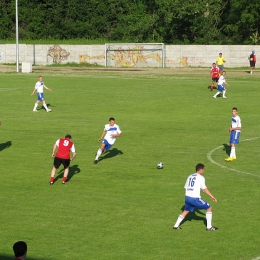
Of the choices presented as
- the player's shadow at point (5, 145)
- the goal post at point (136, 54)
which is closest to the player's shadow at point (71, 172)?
the player's shadow at point (5, 145)

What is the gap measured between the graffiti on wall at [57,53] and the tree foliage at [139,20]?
11.4m

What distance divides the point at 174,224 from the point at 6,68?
6073cm

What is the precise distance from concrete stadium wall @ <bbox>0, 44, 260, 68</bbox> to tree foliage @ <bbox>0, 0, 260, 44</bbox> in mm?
8745

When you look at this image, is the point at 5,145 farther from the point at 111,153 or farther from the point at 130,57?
the point at 130,57

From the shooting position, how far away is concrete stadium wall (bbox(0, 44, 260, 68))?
243 feet

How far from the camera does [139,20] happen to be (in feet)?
295

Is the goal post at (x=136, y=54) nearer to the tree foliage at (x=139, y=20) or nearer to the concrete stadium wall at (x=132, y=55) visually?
the concrete stadium wall at (x=132, y=55)

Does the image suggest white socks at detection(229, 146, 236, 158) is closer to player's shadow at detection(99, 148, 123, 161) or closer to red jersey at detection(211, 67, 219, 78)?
player's shadow at detection(99, 148, 123, 161)

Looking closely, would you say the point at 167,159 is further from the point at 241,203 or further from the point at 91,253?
the point at 91,253

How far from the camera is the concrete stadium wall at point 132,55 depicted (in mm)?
74062

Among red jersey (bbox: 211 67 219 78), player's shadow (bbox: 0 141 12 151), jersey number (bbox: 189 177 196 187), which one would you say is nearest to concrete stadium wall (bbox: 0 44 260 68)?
red jersey (bbox: 211 67 219 78)

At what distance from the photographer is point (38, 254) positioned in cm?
1577

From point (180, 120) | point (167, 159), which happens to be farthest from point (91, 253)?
point (180, 120)

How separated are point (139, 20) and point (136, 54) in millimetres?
15030
